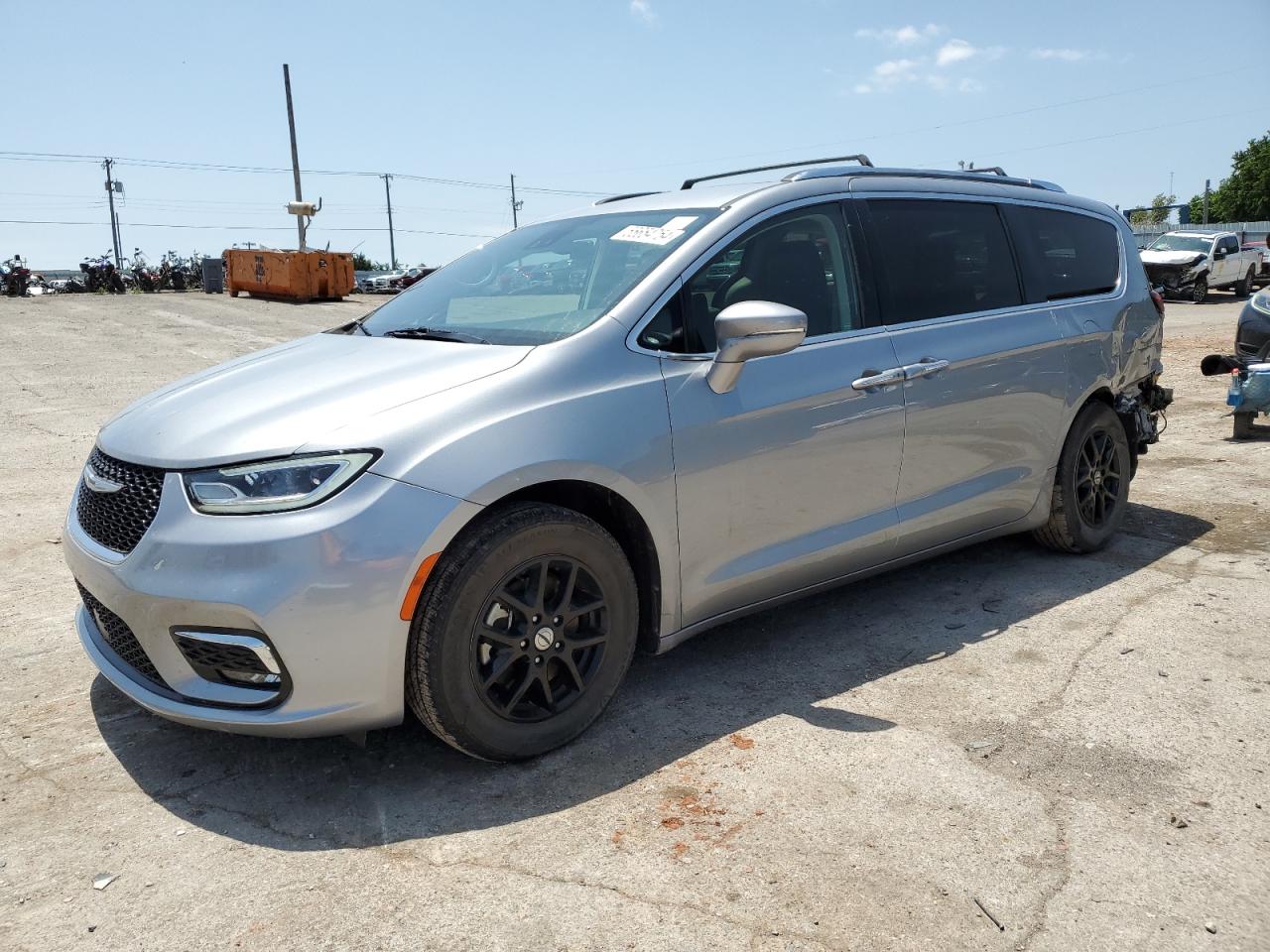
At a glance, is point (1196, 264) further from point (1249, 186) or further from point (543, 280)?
point (1249, 186)

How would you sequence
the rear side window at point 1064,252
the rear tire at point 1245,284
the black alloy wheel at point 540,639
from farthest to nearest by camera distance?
the rear tire at point 1245,284, the rear side window at point 1064,252, the black alloy wheel at point 540,639

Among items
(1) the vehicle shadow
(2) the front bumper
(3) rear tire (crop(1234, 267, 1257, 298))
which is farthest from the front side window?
(3) rear tire (crop(1234, 267, 1257, 298))

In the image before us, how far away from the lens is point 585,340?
3254mm

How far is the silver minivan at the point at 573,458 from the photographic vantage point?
2.74 m

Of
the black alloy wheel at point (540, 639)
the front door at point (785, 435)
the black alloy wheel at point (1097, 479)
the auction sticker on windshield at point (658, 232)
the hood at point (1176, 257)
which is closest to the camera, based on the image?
the black alloy wheel at point (540, 639)

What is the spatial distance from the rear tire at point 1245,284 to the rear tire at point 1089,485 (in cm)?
2504

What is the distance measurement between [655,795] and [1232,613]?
2839 mm

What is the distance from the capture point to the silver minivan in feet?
9.00

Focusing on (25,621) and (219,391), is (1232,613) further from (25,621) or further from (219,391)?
(25,621)

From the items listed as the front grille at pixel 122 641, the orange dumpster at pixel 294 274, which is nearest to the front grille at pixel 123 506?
the front grille at pixel 122 641

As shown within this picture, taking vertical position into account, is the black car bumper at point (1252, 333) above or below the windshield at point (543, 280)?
below

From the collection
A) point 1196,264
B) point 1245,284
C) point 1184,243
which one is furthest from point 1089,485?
point 1245,284

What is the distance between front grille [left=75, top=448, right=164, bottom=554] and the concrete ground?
0.72 meters

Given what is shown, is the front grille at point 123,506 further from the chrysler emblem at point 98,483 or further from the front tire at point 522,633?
the front tire at point 522,633
